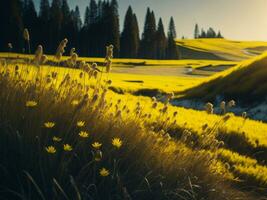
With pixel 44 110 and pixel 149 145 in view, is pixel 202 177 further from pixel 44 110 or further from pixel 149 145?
pixel 44 110

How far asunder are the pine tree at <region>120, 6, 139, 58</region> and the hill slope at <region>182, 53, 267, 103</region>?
73844 mm

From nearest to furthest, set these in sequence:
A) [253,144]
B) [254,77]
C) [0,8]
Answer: [253,144] < [254,77] < [0,8]

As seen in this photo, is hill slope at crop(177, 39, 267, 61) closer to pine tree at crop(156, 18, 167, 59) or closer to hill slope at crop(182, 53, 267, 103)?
pine tree at crop(156, 18, 167, 59)

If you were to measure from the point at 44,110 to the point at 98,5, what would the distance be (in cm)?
10844

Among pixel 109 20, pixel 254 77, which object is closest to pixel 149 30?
pixel 109 20

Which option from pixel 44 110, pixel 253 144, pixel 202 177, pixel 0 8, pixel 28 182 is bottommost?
pixel 253 144

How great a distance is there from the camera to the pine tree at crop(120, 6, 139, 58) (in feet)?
336

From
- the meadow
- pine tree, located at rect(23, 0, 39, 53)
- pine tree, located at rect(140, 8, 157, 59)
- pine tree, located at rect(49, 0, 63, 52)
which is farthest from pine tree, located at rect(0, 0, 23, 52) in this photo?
the meadow

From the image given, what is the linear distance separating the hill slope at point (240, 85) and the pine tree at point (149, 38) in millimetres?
84414

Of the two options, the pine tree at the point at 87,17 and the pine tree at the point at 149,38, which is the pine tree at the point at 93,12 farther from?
the pine tree at the point at 149,38

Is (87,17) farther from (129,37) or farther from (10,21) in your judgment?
(10,21)

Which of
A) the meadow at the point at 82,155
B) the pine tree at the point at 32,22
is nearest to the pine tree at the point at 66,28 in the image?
the pine tree at the point at 32,22

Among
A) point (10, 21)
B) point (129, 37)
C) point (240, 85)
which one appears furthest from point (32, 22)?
point (240, 85)

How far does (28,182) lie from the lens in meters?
4.25
